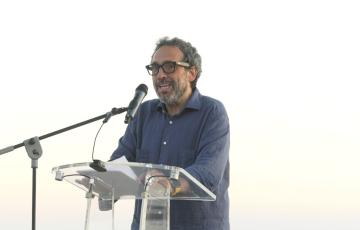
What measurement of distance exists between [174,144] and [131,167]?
118 cm

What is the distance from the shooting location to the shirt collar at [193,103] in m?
5.01

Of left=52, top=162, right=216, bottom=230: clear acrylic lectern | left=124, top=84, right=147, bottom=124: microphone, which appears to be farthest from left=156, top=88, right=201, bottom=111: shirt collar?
left=52, top=162, right=216, bottom=230: clear acrylic lectern

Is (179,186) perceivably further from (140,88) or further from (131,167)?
(140,88)

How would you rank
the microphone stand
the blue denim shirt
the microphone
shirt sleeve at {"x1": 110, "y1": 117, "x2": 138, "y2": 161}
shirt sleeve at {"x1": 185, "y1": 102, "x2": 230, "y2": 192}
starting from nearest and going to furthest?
the microphone → the microphone stand → shirt sleeve at {"x1": 185, "y1": 102, "x2": 230, "y2": 192} → the blue denim shirt → shirt sleeve at {"x1": 110, "y1": 117, "x2": 138, "y2": 161}

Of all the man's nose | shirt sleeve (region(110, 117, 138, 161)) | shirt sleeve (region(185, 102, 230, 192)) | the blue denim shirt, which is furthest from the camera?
shirt sleeve (region(110, 117, 138, 161))

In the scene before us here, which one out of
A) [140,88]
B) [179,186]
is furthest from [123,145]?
[179,186]

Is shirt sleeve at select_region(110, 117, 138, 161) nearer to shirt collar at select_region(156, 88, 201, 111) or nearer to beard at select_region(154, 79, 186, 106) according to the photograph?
Answer: shirt collar at select_region(156, 88, 201, 111)

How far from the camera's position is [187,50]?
200 inches

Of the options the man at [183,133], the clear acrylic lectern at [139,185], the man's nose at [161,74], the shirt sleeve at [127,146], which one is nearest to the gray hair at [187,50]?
the man at [183,133]

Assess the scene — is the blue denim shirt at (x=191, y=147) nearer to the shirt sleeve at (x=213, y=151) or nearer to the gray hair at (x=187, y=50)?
the shirt sleeve at (x=213, y=151)

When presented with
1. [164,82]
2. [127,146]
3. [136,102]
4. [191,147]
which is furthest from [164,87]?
[136,102]

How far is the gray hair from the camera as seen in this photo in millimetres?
5062

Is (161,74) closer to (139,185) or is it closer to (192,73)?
(192,73)

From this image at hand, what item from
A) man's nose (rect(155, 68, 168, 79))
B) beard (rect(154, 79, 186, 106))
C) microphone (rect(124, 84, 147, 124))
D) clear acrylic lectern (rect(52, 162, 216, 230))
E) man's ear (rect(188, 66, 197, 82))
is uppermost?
man's ear (rect(188, 66, 197, 82))
